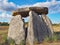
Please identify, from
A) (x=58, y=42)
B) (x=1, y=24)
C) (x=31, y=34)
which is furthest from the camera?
(x=1, y=24)

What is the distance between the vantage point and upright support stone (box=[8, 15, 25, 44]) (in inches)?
854

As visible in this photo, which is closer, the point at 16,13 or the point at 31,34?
the point at 31,34

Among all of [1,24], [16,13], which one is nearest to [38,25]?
[16,13]

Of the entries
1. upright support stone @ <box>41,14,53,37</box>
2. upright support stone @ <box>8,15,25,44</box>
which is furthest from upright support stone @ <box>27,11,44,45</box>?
upright support stone @ <box>8,15,25,44</box>

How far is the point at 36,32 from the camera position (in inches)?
834

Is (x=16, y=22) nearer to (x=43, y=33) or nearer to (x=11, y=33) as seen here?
(x=11, y=33)

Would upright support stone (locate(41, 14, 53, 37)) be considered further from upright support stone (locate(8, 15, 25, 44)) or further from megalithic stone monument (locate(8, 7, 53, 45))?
upright support stone (locate(8, 15, 25, 44))

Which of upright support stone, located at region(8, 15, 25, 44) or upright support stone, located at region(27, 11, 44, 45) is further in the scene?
upright support stone, located at region(8, 15, 25, 44)

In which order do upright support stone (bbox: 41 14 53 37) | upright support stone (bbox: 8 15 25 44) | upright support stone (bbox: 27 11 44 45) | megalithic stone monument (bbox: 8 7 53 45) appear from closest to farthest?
upright support stone (bbox: 27 11 44 45)
megalithic stone monument (bbox: 8 7 53 45)
upright support stone (bbox: 8 15 25 44)
upright support stone (bbox: 41 14 53 37)

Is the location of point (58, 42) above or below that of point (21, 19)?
below

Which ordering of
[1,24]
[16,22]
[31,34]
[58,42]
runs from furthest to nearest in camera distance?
1. [1,24]
2. [16,22]
3. [31,34]
4. [58,42]

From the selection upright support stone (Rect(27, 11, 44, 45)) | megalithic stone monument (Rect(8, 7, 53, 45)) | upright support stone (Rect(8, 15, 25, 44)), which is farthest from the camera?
upright support stone (Rect(8, 15, 25, 44))

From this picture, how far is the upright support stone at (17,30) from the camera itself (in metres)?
21.7

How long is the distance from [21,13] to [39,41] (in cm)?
311
